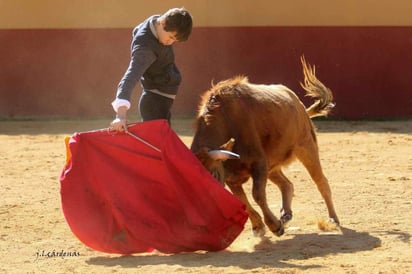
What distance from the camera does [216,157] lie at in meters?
5.56

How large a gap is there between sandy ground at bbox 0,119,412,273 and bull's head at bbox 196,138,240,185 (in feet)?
1.55

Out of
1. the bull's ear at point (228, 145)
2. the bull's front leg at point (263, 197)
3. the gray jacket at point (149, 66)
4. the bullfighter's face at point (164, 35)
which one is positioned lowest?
the bull's front leg at point (263, 197)

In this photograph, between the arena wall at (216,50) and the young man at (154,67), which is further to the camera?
the arena wall at (216,50)

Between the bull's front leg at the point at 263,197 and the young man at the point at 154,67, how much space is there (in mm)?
695

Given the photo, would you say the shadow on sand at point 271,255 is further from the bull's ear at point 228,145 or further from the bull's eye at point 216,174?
the bull's ear at point 228,145

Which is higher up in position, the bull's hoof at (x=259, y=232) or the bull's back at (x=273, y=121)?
the bull's back at (x=273, y=121)

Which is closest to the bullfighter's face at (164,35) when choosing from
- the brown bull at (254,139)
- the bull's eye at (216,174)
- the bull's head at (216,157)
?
the brown bull at (254,139)

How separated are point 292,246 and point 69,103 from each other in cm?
843

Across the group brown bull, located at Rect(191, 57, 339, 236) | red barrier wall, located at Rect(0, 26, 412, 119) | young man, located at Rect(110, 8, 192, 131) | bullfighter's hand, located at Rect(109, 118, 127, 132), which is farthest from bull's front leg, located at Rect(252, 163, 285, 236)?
red barrier wall, located at Rect(0, 26, 412, 119)

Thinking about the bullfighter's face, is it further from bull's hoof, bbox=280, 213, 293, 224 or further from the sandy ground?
bull's hoof, bbox=280, 213, 293, 224

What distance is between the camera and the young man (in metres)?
5.32

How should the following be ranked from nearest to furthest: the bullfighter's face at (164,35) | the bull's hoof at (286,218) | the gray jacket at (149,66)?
the gray jacket at (149,66), the bullfighter's face at (164,35), the bull's hoof at (286,218)

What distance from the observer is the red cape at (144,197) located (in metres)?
5.34

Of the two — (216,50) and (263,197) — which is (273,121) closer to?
(263,197)
